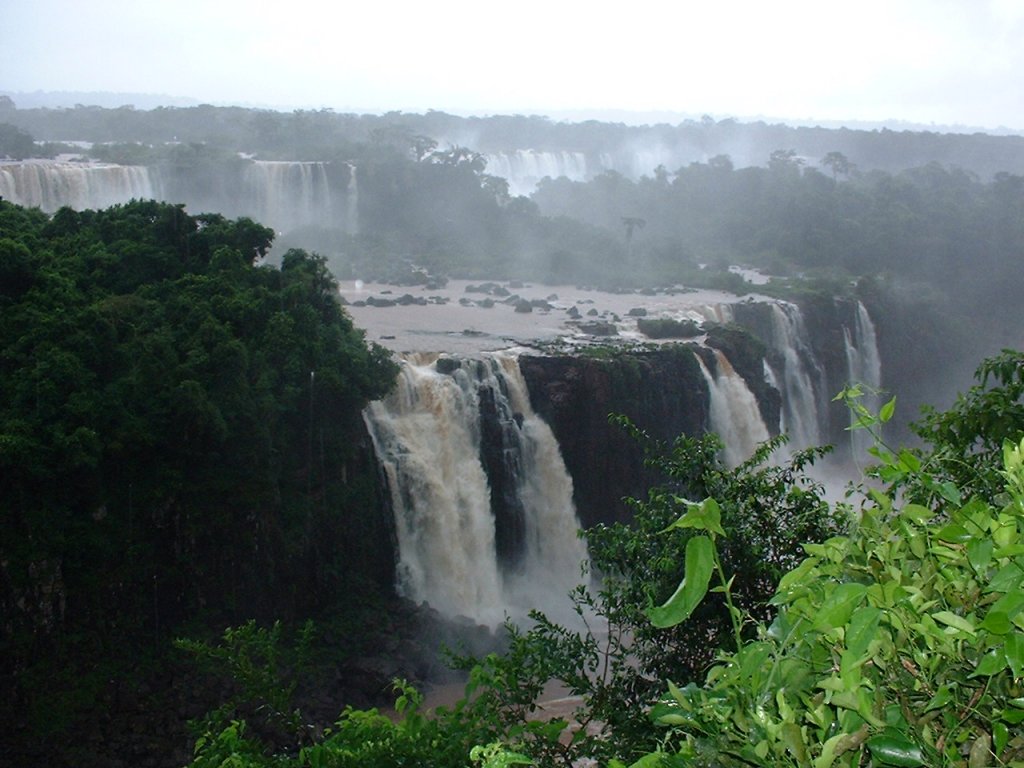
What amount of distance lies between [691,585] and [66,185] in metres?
27.7

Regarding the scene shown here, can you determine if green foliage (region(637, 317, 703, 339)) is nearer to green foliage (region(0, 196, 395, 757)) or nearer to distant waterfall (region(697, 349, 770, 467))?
distant waterfall (region(697, 349, 770, 467))

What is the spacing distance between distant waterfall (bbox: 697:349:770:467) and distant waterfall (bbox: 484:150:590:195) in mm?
26348

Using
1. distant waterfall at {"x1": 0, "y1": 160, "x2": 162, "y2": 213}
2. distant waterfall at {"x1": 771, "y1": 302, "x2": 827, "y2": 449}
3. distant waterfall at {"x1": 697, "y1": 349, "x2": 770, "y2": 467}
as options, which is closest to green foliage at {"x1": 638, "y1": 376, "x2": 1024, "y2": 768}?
distant waterfall at {"x1": 697, "y1": 349, "x2": 770, "y2": 467}

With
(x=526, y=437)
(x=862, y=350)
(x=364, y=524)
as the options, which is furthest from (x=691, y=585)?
(x=862, y=350)

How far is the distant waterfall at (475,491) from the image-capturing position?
17203 millimetres

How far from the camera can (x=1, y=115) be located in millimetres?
39812

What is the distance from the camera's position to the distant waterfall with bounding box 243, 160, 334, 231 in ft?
112

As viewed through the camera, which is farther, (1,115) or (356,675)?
(1,115)

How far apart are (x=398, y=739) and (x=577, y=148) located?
194ft

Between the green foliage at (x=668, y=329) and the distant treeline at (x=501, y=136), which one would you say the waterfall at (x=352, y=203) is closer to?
the distant treeline at (x=501, y=136)

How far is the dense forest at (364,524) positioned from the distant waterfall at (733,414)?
485 centimetres

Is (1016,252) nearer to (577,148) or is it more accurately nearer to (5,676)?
(577,148)

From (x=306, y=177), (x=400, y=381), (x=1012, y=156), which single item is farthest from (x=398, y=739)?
(x=1012, y=156)

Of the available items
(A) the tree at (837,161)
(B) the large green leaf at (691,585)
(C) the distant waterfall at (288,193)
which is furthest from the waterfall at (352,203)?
(B) the large green leaf at (691,585)
